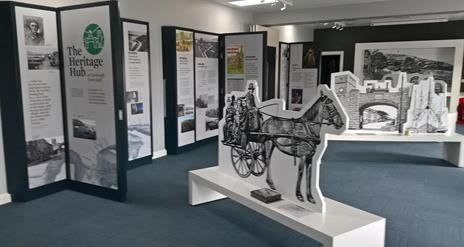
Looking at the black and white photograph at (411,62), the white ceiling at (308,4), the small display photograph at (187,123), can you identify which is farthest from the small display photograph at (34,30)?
the black and white photograph at (411,62)

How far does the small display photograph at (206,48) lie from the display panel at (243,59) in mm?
211

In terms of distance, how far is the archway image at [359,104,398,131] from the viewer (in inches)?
232

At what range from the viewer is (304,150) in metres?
2.94

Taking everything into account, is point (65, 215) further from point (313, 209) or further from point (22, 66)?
point (313, 209)

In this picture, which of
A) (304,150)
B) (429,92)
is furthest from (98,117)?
(429,92)

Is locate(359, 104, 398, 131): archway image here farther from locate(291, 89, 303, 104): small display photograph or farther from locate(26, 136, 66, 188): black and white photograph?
locate(26, 136, 66, 188): black and white photograph

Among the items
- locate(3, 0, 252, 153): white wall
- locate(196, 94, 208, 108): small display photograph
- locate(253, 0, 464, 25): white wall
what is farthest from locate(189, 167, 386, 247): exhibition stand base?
locate(253, 0, 464, 25): white wall

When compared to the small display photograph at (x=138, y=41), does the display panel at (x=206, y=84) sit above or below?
below

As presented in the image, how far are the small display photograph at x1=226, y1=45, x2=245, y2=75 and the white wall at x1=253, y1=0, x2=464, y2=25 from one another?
2144mm

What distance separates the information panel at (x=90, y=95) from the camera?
12.8 ft

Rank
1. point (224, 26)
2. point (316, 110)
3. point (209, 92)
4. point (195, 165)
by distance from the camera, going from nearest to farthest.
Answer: point (316, 110), point (195, 165), point (209, 92), point (224, 26)

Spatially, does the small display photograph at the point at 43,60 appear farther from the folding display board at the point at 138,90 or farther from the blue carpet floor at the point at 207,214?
the blue carpet floor at the point at 207,214

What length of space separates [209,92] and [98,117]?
10.2ft

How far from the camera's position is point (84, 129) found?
4230mm
